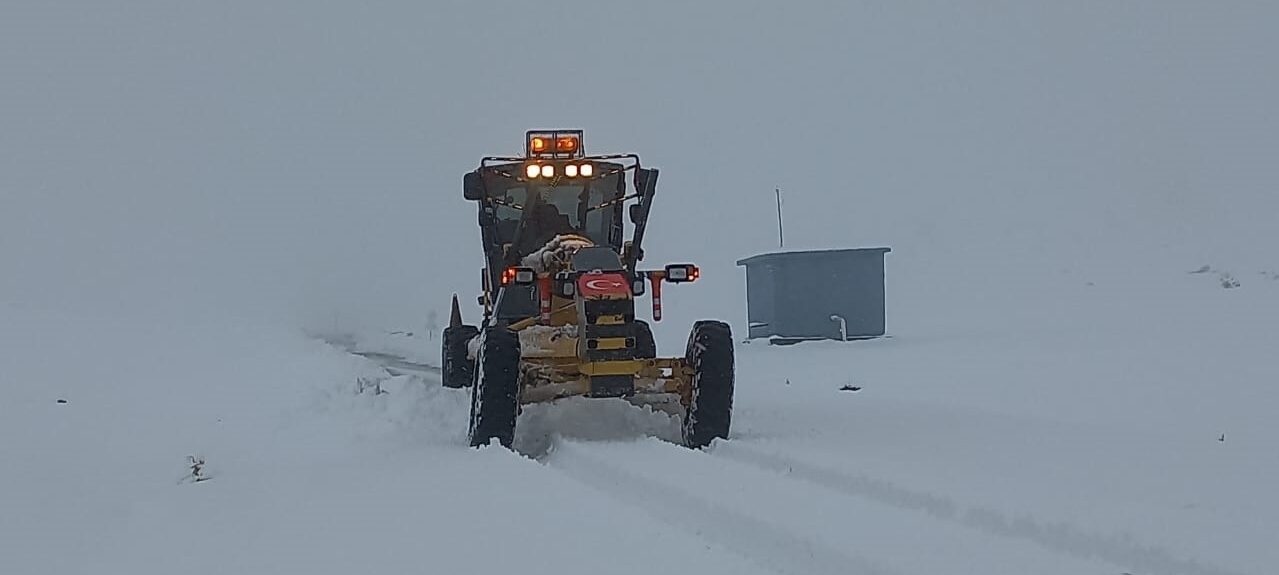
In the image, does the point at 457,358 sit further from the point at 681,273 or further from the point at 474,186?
the point at 681,273

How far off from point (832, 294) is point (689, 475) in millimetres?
12361

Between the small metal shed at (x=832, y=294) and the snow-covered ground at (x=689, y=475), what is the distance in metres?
5.27

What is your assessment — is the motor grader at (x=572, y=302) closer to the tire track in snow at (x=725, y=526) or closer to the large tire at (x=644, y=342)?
the large tire at (x=644, y=342)

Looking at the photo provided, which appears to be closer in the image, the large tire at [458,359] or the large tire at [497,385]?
the large tire at [497,385]

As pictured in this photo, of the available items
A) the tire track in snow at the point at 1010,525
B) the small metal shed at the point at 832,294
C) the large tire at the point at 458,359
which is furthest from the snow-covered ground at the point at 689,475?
the small metal shed at the point at 832,294

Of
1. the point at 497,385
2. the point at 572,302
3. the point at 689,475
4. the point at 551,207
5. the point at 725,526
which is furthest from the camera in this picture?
the point at 551,207

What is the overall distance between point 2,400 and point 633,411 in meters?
5.66

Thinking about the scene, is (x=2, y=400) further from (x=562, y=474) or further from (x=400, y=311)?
(x=400, y=311)

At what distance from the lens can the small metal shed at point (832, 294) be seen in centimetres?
1884

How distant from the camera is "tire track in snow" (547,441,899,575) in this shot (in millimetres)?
4820

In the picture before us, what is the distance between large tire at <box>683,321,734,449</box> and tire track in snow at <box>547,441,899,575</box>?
0.94 m

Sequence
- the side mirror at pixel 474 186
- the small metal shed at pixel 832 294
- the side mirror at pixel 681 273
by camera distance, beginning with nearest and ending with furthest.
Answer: the side mirror at pixel 681 273 → the side mirror at pixel 474 186 → the small metal shed at pixel 832 294

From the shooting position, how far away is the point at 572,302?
8953mm

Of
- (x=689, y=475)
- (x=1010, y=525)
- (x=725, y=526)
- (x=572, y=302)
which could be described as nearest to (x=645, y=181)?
(x=572, y=302)
